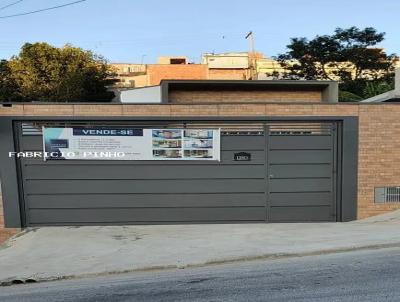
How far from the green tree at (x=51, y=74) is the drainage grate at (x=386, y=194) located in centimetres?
3341

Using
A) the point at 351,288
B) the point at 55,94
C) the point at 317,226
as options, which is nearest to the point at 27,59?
the point at 55,94

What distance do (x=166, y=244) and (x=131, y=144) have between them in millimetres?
2995

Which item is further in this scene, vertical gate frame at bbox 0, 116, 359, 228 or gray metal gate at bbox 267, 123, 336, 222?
gray metal gate at bbox 267, 123, 336, 222

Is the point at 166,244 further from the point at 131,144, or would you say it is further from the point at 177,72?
the point at 177,72

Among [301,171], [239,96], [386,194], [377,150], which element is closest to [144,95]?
[239,96]

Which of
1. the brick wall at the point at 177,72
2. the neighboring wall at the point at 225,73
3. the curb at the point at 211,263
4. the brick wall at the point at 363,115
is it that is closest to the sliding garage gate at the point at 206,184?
the brick wall at the point at 363,115

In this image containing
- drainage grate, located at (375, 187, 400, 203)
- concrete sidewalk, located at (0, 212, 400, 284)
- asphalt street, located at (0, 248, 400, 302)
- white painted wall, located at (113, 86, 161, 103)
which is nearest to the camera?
asphalt street, located at (0, 248, 400, 302)

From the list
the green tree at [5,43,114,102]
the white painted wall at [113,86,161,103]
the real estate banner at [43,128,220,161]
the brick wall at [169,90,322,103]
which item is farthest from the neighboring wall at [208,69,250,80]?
the real estate banner at [43,128,220,161]

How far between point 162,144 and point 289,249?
4291 mm

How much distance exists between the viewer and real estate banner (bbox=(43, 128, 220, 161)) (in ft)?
39.2

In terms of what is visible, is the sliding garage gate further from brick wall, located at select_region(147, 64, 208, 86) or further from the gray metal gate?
brick wall, located at select_region(147, 64, 208, 86)

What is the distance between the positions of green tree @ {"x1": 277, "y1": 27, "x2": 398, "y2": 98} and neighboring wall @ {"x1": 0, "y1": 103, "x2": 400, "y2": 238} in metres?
33.0

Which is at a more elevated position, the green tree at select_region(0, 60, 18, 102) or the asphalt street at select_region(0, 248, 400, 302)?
the green tree at select_region(0, 60, 18, 102)

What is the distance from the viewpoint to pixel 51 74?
145ft
